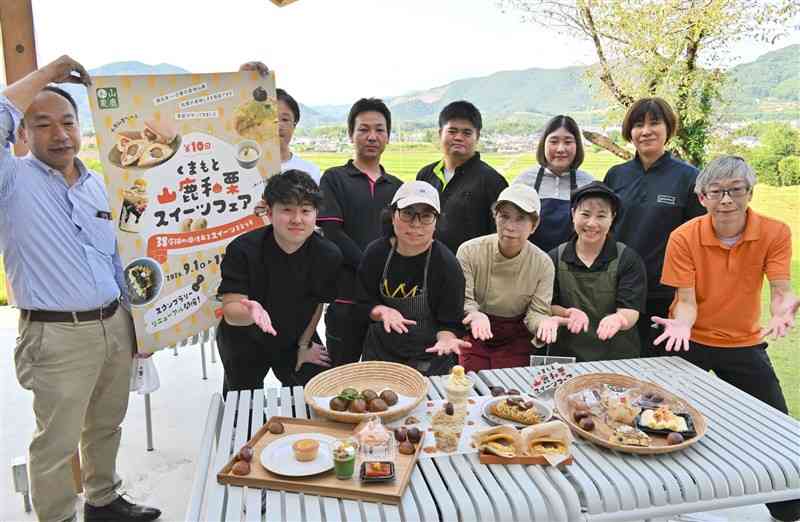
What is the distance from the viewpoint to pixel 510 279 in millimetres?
2982

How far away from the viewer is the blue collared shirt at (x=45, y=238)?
2.32m

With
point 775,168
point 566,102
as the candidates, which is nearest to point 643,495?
point 566,102

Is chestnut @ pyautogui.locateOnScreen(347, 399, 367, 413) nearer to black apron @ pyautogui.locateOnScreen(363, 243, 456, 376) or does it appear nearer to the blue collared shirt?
black apron @ pyautogui.locateOnScreen(363, 243, 456, 376)

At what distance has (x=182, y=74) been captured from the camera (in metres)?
2.94

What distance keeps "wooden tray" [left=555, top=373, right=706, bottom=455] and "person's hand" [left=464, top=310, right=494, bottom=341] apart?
0.47 m

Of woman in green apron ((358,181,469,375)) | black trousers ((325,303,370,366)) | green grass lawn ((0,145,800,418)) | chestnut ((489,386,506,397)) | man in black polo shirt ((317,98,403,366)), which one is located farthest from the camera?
green grass lawn ((0,145,800,418))

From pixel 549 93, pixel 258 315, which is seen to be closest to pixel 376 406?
pixel 258 315

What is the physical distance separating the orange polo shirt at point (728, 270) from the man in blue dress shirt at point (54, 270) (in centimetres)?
277

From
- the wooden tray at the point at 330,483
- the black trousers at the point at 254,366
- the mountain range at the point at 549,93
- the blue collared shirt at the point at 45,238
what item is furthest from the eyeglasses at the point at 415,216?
the mountain range at the point at 549,93

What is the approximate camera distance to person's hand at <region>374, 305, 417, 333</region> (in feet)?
8.64

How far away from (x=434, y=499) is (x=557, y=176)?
7.84ft

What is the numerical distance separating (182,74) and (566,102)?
398cm

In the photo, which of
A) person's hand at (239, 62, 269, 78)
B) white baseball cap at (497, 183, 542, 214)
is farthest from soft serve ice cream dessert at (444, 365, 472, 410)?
person's hand at (239, 62, 269, 78)

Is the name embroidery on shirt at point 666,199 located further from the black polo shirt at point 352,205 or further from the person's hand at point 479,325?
the black polo shirt at point 352,205
